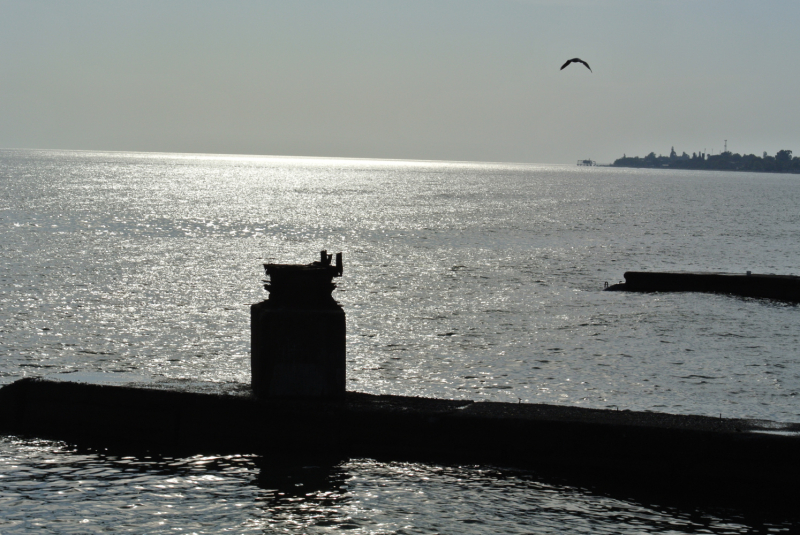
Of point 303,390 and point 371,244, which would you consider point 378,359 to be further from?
point 371,244

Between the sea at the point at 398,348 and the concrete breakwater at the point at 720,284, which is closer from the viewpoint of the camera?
the sea at the point at 398,348

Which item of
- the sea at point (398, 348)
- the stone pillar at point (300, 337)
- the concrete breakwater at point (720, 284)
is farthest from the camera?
the concrete breakwater at point (720, 284)

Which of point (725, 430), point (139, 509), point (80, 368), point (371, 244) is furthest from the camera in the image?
point (371, 244)

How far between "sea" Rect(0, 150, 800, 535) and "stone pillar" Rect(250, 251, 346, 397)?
34.1 inches

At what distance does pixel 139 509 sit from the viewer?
8.74 meters

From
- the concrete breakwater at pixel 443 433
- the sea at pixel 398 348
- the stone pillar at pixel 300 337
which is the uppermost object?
the stone pillar at pixel 300 337

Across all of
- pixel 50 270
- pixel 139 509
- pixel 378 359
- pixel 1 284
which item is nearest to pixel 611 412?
pixel 139 509

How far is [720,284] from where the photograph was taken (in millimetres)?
35344

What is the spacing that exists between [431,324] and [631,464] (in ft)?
57.8

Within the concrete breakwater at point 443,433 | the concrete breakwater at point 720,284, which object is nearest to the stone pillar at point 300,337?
the concrete breakwater at point 443,433

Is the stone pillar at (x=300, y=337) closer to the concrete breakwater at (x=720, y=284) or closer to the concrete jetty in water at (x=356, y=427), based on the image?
the concrete jetty in water at (x=356, y=427)

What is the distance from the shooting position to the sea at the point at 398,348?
28.8 ft

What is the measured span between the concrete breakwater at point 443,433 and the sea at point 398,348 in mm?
264

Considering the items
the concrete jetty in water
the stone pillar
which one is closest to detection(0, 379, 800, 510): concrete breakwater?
the concrete jetty in water
